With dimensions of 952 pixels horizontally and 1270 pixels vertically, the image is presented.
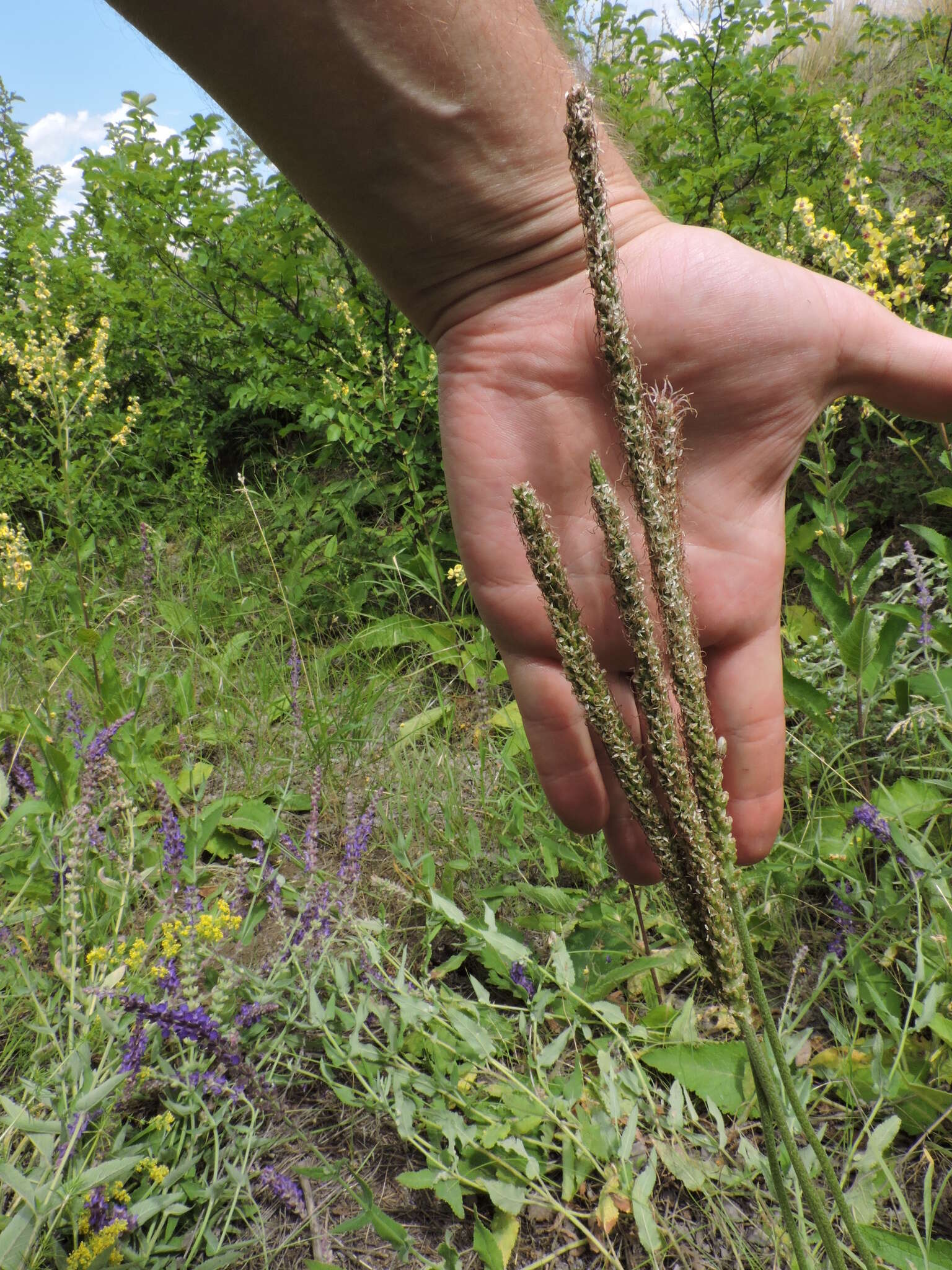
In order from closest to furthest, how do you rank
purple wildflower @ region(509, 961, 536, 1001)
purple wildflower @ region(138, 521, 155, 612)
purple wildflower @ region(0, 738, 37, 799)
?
purple wildflower @ region(509, 961, 536, 1001) → purple wildflower @ region(0, 738, 37, 799) → purple wildflower @ region(138, 521, 155, 612)

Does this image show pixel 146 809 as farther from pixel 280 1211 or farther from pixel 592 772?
pixel 592 772

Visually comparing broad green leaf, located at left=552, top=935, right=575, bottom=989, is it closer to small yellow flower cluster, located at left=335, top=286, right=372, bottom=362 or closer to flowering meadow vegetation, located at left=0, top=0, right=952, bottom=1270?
flowering meadow vegetation, located at left=0, top=0, right=952, bottom=1270

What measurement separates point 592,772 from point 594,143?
1.19m

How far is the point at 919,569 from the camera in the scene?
81.4 inches

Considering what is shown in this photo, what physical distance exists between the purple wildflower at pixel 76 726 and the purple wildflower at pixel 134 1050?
3.48 ft

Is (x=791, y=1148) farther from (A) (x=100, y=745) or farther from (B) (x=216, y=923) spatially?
(A) (x=100, y=745)

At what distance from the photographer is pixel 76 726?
2.41m

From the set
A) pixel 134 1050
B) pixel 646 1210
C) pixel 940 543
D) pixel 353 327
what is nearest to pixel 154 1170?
pixel 134 1050

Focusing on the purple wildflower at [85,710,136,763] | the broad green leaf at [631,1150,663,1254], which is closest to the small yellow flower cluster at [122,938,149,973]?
the purple wildflower at [85,710,136,763]

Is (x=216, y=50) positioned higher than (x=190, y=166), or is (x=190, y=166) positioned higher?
(x=190, y=166)

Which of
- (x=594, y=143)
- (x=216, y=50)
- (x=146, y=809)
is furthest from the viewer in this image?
(x=146, y=809)

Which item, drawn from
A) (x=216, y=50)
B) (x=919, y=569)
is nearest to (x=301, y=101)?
(x=216, y=50)

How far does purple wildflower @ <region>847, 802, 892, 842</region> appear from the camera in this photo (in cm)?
177

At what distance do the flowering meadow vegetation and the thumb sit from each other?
0.33 meters
